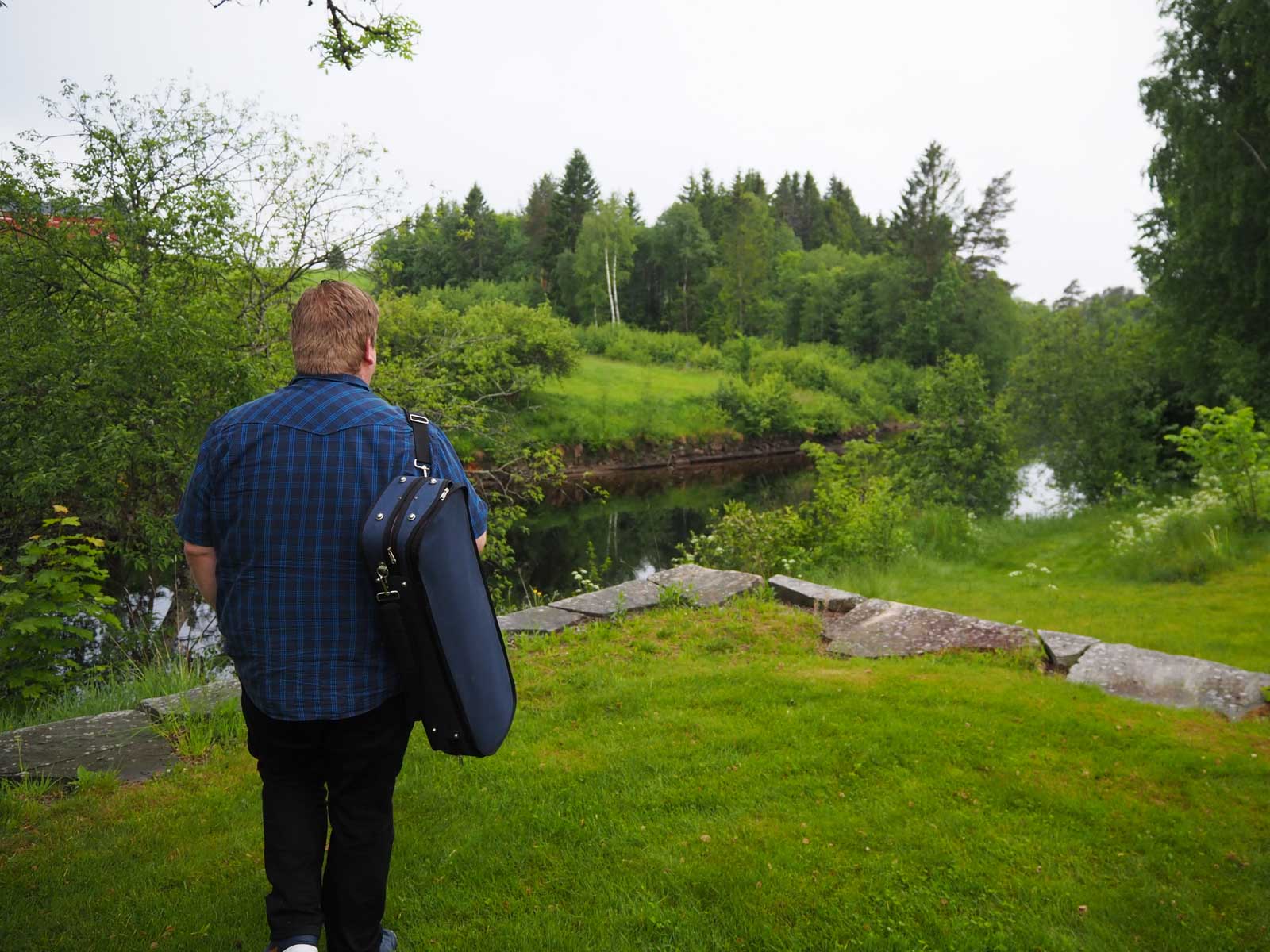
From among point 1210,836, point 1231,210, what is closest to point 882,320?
point 1231,210

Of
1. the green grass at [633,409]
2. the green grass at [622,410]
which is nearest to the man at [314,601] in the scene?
the green grass at [633,409]

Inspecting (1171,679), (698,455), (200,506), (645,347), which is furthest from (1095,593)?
(645,347)

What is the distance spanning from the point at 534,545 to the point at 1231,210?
15.8m

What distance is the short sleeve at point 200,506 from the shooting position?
2297 millimetres

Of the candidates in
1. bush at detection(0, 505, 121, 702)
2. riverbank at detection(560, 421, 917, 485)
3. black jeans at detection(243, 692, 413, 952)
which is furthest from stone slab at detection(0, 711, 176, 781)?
riverbank at detection(560, 421, 917, 485)

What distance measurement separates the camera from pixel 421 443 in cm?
239

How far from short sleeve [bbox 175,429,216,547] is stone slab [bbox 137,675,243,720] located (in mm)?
3053

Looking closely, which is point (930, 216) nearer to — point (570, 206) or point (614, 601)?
point (570, 206)

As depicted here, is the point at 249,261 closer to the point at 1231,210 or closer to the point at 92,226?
the point at 92,226

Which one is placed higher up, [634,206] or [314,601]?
[634,206]

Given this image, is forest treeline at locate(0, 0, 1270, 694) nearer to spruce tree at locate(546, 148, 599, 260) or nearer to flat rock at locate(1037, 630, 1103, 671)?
flat rock at locate(1037, 630, 1103, 671)

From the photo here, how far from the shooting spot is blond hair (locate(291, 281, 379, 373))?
2.41 m

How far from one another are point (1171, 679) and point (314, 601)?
5.54 m

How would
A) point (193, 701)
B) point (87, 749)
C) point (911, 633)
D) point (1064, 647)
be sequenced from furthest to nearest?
point (911, 633) → point (1064, 647) → point (193, 701) → point (87, 749)
